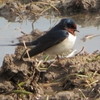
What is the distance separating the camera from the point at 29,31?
9953mm

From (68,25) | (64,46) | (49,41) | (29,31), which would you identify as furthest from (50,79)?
(29,31)

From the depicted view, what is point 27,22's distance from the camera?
11.0m

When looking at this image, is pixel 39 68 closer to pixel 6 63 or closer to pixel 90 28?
pixel 6 63

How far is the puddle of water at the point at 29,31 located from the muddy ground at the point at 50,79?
1416 millimetres

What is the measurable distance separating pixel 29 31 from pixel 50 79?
11.1 feet

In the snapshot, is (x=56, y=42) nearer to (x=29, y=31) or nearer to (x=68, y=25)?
(x=68, y=25)

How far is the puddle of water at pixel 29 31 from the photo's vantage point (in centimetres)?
852

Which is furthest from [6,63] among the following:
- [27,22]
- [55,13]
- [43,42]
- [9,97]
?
[55,13]

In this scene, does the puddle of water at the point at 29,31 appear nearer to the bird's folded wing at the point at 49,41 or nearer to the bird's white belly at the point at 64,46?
the bird's folded wing at the point at 49,41

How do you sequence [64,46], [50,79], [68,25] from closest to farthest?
[50,79] < [64,46] < [68,25]

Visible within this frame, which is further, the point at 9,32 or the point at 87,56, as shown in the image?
the point at 9,32

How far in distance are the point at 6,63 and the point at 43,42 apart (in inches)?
44.6

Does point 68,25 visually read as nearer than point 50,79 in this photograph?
No

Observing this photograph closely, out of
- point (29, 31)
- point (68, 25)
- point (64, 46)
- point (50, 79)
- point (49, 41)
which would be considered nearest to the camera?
point (50, 79)
